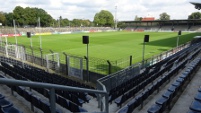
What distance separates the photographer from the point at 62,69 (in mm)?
15289

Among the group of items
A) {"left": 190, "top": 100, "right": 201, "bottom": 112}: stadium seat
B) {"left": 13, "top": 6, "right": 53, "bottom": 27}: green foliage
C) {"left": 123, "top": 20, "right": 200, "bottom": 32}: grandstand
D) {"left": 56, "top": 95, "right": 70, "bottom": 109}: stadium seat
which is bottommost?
{"left": 56, "top": 95, "right": 70, "bottom": 109}: stadium seat

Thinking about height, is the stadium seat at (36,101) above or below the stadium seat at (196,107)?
below

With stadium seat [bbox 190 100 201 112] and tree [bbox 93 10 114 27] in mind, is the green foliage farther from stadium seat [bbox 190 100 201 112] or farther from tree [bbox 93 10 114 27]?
stadium seat [bbox 190 100 201 112]

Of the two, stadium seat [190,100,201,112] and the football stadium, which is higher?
stadium seat [190,100,201,112]

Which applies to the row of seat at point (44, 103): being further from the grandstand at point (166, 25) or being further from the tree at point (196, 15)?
the tree at point (196, 15)

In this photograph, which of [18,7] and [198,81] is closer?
[198,81]

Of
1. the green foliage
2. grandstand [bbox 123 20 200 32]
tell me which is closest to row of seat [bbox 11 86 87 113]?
grandstand [bbox 123 20 200 32]

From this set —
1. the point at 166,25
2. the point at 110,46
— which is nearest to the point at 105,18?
the point at 166,25

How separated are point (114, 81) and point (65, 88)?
831 centimetres

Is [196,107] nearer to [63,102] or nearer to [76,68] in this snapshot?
[63,102]

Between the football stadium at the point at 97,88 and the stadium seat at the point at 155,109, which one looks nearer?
the football stadium at the point at 97,88

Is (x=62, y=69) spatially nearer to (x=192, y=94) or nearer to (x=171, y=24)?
(x=192, y=94)

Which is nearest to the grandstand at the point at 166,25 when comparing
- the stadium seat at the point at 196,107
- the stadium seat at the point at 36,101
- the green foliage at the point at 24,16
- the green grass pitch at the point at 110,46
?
the green grass pitch at the point at 110,46

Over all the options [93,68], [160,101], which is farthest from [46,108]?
[93,68]
